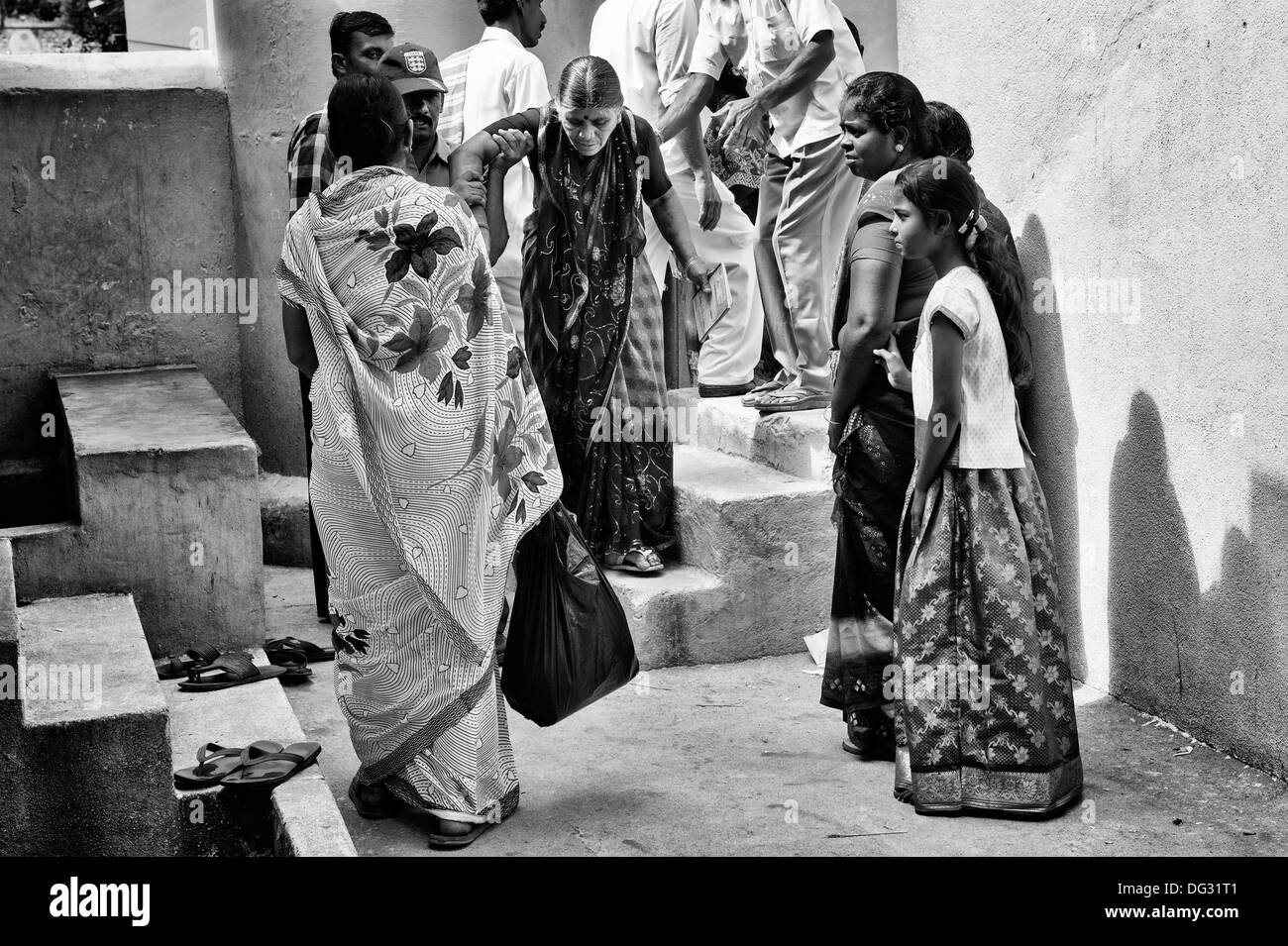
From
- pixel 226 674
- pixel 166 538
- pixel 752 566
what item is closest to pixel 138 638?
pixel 226 674

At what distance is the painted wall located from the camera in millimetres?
6496

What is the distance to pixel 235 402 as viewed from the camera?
6.95m

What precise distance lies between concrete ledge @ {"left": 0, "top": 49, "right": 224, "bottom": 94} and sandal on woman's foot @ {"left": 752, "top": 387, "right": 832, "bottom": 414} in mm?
2967

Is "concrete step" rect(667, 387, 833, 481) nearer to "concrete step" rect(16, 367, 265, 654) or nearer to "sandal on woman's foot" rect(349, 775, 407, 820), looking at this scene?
"concrete step" rect(16, 367, 265, 654)

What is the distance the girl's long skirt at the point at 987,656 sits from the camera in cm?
394

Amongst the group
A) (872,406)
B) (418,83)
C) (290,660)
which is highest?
(418,83)

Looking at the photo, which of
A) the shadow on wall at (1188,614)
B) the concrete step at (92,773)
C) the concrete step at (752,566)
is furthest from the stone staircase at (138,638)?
the shadow on wall at (1188,614)

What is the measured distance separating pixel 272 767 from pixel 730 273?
3.52 meters

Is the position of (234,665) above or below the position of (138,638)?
below

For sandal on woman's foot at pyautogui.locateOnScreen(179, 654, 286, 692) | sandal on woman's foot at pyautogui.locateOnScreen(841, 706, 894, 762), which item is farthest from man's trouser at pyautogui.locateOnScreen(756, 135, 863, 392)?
sandal on woman's foot at pyautogui.locateOnScreen(179, 654, 286, 692)

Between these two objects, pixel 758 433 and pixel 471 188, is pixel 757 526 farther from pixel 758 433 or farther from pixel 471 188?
pixel 471 188

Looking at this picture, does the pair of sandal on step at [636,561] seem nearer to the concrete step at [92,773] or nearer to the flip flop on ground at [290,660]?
the flip flop on ground at [290,660]

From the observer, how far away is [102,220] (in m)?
6.61

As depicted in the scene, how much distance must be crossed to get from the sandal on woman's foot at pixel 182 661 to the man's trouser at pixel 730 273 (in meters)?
2.67
